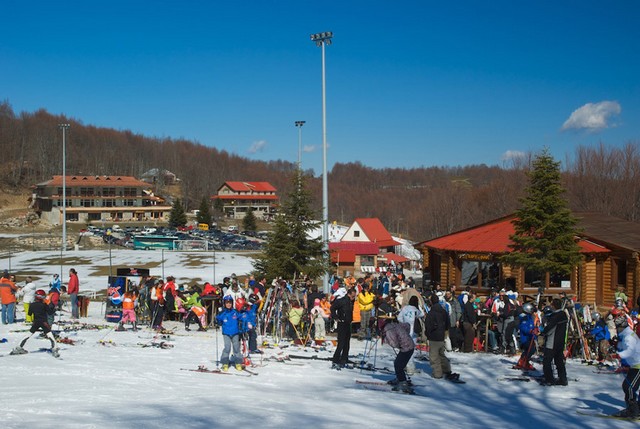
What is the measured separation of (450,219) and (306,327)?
73818mm

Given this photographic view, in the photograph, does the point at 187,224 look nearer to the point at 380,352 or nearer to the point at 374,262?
the point at 374,262

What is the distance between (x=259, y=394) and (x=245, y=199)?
121m

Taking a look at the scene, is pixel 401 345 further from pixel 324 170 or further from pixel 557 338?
pixel 324 170

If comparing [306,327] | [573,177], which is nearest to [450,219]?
[573,177]

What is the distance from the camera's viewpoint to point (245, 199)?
5123 inches

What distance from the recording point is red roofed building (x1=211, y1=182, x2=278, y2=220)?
420ft

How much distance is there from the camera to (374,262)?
51844 millimetres

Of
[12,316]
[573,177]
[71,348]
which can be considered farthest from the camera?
[573,177]

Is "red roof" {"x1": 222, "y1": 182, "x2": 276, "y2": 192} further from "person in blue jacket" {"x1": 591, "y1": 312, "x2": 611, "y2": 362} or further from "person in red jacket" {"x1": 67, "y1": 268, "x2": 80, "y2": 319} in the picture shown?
"person in blue jacket" {"x1": 591, "y1": 312, "x2": 611, "y2": 362}

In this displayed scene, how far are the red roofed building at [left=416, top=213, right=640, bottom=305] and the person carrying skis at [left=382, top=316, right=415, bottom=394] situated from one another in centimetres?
1657

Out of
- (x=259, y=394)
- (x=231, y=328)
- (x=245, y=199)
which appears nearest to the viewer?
(x=259, y=394)

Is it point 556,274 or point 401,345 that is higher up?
point 401,345

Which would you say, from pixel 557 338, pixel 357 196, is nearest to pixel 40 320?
pixel 557 338

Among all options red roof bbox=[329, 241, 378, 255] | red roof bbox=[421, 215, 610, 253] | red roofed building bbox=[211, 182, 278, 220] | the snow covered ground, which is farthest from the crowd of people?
red roofed building bbox=[211, 182, 278, 220]
